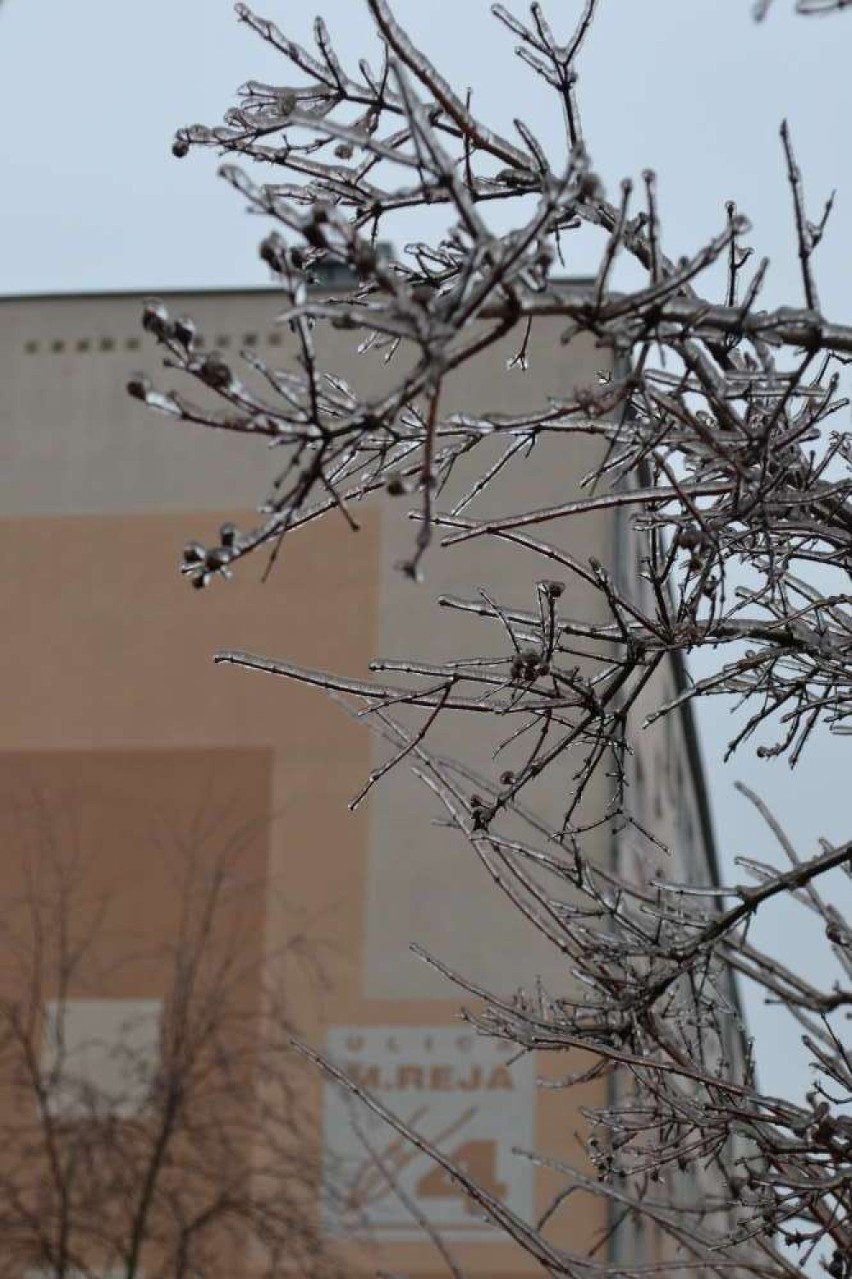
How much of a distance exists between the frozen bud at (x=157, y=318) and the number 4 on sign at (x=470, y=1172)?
1245cm

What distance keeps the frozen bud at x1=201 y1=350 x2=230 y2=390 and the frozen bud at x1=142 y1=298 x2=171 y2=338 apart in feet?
0.16

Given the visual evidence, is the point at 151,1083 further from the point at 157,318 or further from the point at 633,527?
the point at 157,318

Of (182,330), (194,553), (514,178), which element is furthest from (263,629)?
(182,330)

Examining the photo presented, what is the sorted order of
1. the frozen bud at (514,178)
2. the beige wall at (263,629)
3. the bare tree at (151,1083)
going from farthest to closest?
1. the beige wall at (263,629)
2. the bare tree at (151,1083)
3. the frozen bud at (514,178)

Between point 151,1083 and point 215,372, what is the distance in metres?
10.7

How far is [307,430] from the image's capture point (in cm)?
215

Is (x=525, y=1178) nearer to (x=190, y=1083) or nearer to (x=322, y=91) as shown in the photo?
(x=190, y=1083)

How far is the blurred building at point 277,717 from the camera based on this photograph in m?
14.4

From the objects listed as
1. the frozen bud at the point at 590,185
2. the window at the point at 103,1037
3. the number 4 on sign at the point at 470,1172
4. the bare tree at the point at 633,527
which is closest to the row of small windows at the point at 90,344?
the window at the point at 103,1037

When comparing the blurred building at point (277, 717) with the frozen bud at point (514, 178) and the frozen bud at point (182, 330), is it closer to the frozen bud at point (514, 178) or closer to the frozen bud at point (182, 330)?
the frozen bud at point (514, 178)

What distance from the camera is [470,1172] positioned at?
13977 millimetres

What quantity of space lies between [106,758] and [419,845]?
231 cm

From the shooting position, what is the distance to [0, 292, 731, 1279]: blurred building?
14.4 metres

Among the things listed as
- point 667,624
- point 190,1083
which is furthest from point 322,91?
point 190,1083
